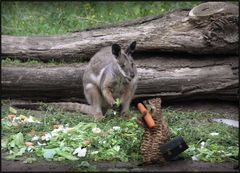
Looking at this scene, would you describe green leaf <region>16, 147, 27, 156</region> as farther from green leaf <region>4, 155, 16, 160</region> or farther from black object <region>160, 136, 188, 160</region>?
black object <region>160, 136, 188, 160</region>

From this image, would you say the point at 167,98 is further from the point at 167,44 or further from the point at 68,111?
the point at 68,111

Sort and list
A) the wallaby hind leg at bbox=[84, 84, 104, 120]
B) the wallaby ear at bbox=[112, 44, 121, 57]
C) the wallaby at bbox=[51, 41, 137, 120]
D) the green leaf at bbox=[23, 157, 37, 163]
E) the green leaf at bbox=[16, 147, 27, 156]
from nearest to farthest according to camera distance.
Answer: the green leaf at bbox=[23, 157, 37, 163] → the green leaf at bbox=[16, 147, 27, 156] → the wallaby ear at bbox=[112, 44, 121, 57] → the wallaby at bbox=[51, 41, 137, 120] → the wallaby hind leg at bbox=[84, 84, 104, 120]

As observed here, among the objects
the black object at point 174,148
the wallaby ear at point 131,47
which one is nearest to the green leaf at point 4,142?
the black object at point 174,148

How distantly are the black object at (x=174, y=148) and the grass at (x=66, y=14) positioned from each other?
5.24 m

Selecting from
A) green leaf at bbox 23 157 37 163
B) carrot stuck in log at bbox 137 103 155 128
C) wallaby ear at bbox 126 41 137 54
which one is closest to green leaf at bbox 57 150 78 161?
green leaf at bbox 23 157 37 163

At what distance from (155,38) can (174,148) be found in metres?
3.47

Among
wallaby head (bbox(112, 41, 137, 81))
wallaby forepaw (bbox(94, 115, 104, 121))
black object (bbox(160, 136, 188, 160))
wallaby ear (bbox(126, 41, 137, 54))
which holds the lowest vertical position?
wallaby forepaw (bbox(94, 115, 104, 121))

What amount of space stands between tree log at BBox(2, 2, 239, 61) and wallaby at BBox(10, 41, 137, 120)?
63 centimetres

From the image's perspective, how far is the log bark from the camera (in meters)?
8.47

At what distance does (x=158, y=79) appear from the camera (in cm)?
847

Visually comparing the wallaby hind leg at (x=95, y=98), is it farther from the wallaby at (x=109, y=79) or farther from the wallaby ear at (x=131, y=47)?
the wallaby ear at (x=131, y=47)

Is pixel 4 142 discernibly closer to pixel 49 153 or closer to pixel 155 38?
pixel 49 153

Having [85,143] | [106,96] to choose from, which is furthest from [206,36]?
[85,143]

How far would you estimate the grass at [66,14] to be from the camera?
10875mm
